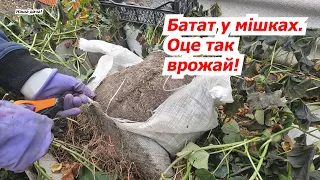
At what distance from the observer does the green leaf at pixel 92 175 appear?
84cm

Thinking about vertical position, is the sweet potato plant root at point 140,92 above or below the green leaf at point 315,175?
above

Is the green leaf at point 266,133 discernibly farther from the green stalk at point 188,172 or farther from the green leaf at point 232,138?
the green stalk at point 188,172

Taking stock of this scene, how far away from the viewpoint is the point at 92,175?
85 cm

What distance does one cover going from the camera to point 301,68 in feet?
3.33

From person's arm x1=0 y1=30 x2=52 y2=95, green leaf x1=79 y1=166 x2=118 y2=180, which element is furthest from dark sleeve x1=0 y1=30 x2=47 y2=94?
green leaf x1=79 y1=166 x2=118 y2=180

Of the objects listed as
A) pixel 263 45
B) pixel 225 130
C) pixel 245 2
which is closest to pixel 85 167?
pixel 225 130

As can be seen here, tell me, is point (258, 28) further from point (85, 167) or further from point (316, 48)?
point (85, 167)

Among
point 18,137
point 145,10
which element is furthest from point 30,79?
point 145,10

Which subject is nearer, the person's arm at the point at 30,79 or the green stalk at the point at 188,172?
the green stalk at the point at 188,172

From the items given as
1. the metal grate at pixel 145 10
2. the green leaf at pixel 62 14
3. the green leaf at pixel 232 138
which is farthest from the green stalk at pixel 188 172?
the green leaf at pixel 62 14

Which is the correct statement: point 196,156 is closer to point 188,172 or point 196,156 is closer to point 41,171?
point 188,172

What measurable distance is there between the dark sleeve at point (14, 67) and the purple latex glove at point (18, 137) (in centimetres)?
18

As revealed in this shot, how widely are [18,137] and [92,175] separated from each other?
0.20 metres

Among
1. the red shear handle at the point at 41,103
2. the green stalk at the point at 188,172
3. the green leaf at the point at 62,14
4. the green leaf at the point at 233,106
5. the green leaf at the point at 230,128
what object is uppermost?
the green leaf at the point at 62,14
